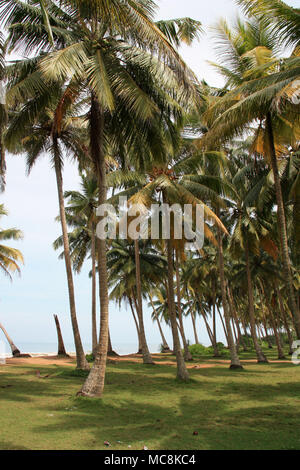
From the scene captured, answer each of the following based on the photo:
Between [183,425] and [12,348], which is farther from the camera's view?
[12,348]

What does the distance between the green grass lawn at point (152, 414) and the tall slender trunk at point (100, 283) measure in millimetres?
531

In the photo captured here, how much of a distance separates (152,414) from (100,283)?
392cm

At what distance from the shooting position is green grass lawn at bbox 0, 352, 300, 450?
7012 millimetres

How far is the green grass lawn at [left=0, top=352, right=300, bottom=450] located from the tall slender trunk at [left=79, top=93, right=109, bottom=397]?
1.74 ft

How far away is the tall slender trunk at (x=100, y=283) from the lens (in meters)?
10.8

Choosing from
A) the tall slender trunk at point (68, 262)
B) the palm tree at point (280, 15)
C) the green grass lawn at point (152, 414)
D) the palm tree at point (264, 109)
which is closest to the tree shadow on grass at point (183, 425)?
the green grass lawn at point (152, 414)

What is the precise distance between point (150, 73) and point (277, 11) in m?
3.92

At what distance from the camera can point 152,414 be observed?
9609mm

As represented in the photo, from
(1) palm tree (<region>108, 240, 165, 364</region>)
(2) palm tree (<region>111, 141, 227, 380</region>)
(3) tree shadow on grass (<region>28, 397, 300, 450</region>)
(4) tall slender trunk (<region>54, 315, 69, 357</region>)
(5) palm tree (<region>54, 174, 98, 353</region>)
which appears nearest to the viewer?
(3) tree shadow on grass (<region>28, 397, 300, 450</region>)

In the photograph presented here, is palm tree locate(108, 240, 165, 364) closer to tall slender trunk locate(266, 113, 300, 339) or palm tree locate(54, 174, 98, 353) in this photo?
palm tree locate(54, 174, 98, 353)

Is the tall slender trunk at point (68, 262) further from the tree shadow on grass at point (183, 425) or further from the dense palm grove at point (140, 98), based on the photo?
the tree shadow on grass at point (183, 425)

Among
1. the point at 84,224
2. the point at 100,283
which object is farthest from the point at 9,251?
the point at 100,283

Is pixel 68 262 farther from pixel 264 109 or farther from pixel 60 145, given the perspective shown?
pixel 264 109

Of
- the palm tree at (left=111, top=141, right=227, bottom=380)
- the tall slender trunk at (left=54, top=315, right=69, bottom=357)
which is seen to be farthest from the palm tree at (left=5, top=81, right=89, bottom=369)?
the tall slender trunk at (left=54, top=315, right=69, bottom=357)
